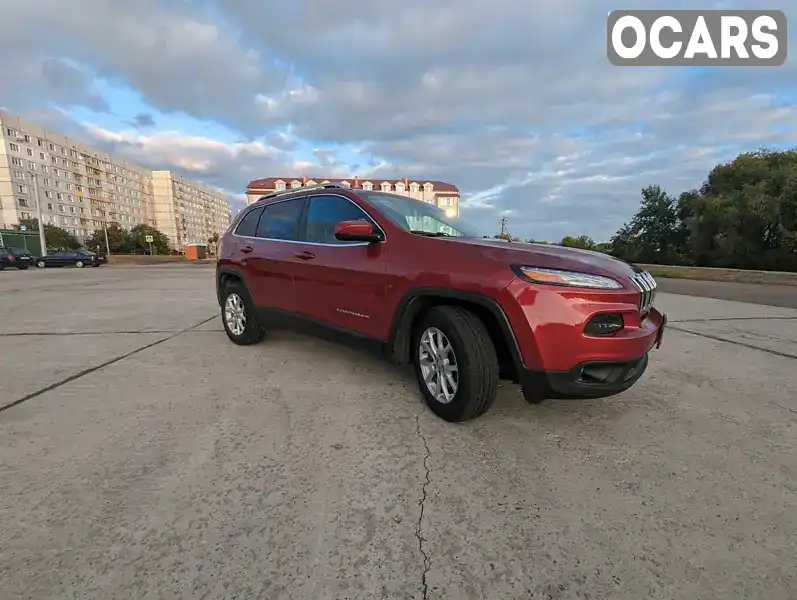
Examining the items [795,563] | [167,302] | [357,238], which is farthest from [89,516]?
[167,302]

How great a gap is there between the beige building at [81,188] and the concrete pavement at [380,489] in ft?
185

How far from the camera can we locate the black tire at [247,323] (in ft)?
14.5

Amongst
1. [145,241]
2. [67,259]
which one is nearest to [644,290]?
A: [67,259]

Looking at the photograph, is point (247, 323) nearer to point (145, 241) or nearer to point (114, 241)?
point (145, 241)

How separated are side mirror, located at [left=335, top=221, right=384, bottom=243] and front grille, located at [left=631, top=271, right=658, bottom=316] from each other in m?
1.72

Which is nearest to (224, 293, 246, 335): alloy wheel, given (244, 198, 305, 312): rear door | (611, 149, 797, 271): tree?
(244, 198, 305, 312): rear door

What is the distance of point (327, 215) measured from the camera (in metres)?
3.56

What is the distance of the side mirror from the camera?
2844mm

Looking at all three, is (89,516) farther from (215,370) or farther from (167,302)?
(167,302)

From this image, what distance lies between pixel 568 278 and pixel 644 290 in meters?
0.62

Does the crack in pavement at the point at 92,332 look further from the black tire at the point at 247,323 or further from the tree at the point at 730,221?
the tree at the point at 730,221

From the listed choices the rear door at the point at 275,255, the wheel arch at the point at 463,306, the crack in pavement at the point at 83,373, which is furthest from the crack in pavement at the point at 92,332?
the wheel arch at the point at 463,306

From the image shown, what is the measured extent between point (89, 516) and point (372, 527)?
3.99 ft

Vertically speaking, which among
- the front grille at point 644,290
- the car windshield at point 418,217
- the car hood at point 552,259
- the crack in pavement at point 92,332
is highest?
the car windshield at point 418,217
